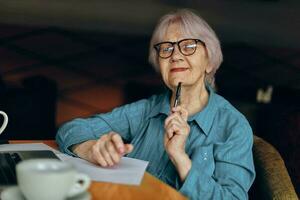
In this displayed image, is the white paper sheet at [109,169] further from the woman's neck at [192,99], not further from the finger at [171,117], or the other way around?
the woman's neck at [192,99]

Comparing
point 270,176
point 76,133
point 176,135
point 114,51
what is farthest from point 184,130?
point 114,51

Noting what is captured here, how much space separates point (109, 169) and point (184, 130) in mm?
200

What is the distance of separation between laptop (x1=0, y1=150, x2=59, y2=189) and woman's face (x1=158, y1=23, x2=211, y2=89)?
417 millimetres

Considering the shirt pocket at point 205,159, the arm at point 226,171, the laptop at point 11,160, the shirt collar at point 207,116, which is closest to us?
the laptop at point 11,160

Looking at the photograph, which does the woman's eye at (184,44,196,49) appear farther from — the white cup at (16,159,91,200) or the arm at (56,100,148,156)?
the white cup at (16,159,91,200)

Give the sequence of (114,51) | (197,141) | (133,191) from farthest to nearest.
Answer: (114,51) → (197,141) → (133,191)

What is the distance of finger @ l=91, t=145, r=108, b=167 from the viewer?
1124mm

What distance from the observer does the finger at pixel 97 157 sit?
1124 mm

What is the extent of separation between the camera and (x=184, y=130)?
1.19 meters

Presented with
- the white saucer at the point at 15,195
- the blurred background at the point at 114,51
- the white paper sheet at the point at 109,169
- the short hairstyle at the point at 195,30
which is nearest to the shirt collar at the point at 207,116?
the short hairstyle at the point at 195,30

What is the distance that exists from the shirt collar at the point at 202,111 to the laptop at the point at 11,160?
0.39m

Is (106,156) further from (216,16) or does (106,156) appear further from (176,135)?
(216,16)

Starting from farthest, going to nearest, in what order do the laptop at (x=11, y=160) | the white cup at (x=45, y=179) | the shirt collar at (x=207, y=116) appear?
1. the shirt collar at (x=207, y=116)
2. the laptop at (x=11, y=160)
3. the white cup at (x=45, y=179)

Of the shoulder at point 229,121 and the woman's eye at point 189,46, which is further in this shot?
the woman's eye at point 189,46
